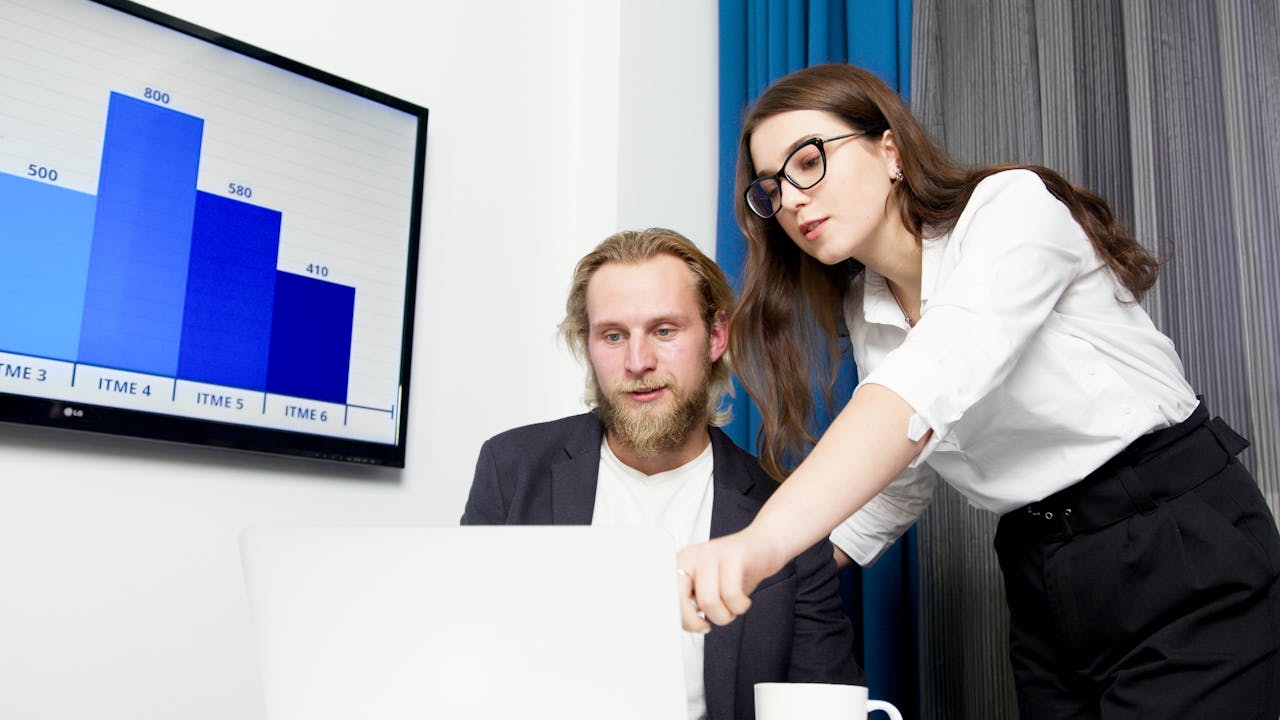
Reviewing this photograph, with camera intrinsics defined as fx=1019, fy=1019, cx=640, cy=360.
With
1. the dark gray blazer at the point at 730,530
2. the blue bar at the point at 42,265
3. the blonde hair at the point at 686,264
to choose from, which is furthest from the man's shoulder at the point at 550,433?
the blue bar at the point at 42,265

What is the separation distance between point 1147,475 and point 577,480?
2.73 ft

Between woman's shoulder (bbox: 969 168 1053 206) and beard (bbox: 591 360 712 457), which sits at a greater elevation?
woman's shoulder (bbox: 969 168 1053 206)

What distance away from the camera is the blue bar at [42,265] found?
1.41m

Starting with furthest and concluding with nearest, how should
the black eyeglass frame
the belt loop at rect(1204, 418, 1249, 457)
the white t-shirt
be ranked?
the white t-shirt
the black eyeglass frame
the belt loop at rect(1204, 418, 1249, 457)

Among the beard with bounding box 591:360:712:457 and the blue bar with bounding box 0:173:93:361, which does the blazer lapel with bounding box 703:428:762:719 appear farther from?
the blue bar with bounding box 0:173:93:361

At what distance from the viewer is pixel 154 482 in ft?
5.07

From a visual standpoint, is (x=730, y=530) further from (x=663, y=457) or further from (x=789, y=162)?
(x=789, y=162)

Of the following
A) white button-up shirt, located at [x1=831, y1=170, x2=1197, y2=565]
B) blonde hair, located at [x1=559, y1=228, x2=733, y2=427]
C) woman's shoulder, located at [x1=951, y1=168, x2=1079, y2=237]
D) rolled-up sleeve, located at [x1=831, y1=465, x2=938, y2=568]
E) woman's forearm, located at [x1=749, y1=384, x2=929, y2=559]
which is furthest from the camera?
blonde hair, located at [x1=559, y1=228, x2=733, y2=427]

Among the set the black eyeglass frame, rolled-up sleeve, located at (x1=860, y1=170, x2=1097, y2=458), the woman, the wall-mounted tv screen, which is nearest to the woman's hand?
the woman

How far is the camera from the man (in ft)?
4.88

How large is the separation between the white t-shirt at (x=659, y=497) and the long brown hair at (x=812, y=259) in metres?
0.12

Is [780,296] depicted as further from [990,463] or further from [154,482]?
[154,482]

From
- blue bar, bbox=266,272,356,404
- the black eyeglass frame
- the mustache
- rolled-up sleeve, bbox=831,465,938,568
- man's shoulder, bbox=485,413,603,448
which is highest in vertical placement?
the black eyeglass frame

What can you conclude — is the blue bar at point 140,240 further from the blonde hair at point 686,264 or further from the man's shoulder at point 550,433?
the blonde hair at point 686,264
